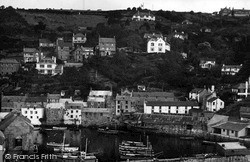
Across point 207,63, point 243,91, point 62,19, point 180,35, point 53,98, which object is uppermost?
point 62,19

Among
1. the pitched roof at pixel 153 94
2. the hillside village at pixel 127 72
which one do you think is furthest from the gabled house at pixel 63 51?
the pitched roof at pixel 153 94

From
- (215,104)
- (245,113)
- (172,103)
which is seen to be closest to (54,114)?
(172,103)

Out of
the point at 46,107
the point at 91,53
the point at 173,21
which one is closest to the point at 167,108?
the point at 46,107

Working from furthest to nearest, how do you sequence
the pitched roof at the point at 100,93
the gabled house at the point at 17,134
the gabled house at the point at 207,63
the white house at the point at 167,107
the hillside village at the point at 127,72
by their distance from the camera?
the gabled house at the point at 207,63 < the pitched roof at the point at 100,93 < the white house at the point at 167,107 < the hillside village at the point at 127,72 < the gabled house at the point at 17,134

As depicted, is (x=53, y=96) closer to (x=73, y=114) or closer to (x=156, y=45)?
(x=73, y=114)

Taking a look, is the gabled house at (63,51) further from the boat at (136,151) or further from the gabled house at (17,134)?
the boat at (136,151)

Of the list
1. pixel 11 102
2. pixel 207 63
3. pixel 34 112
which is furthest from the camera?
pixel 207 63
